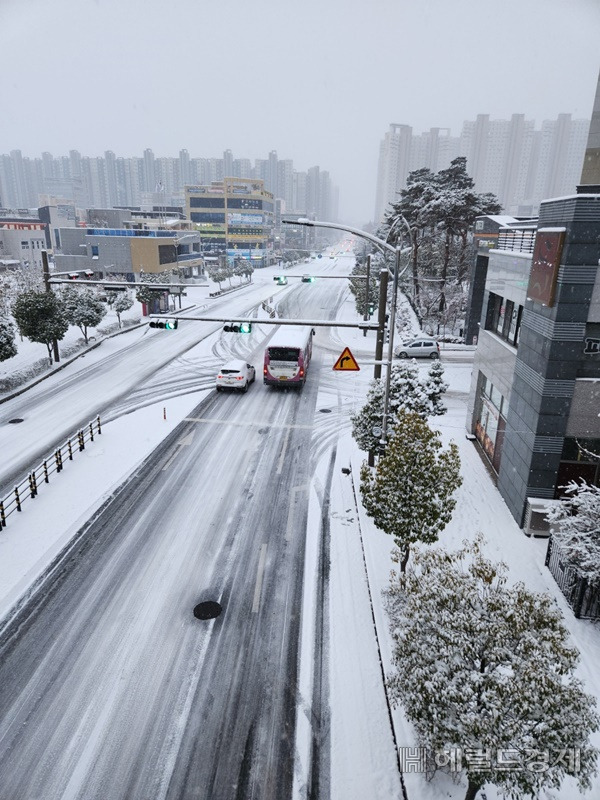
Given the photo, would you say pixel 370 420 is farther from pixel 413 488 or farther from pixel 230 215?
pixel 230 215

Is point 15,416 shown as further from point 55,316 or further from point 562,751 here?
point 562,751

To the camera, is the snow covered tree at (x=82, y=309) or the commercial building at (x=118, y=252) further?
the commercial building at (x=118, y=252)

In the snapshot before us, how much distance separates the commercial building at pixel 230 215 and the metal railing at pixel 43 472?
376ft

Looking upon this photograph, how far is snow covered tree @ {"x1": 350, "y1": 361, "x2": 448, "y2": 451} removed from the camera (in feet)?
53.3

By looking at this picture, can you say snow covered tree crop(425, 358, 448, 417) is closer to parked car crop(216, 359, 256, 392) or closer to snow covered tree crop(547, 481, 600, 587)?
snow covered tree crop(547, 481, 600, 587)

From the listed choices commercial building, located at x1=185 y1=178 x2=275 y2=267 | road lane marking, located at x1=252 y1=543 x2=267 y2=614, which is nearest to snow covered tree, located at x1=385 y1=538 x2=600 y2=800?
road lane marking, located at x1=252 y1=543 x2=267 y2=614

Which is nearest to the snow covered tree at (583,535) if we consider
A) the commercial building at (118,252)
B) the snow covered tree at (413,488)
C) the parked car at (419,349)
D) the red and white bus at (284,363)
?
the snow covered tree at (413,488)

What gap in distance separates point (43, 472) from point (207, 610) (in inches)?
386

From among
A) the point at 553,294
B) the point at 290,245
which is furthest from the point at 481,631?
the point at 290,245

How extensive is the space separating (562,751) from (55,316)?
31210 mm

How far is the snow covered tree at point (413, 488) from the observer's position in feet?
35.6

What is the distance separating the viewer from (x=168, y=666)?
9.55m

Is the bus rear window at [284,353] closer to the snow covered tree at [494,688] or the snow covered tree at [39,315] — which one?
the snow covered tree at [39,315]

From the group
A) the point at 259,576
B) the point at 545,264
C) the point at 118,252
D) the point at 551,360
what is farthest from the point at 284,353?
the point at 118,252
